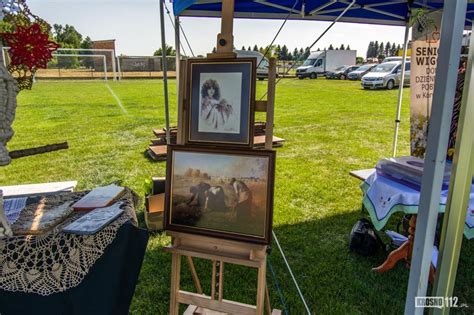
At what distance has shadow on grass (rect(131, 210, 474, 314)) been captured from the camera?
190cm

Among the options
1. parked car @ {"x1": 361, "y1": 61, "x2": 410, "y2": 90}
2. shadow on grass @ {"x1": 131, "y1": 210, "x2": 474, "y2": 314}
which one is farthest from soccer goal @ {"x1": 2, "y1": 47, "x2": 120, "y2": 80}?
shadow on grass @ {"x1": 131, "y1": 210, "x2": 474, "y2": 314}

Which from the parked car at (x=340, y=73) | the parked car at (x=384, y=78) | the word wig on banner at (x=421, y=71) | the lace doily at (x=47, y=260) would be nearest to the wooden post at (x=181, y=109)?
the lace doily at (x=47, y=260)

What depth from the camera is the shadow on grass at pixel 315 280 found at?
190 centimetres

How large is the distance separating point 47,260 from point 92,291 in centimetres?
18

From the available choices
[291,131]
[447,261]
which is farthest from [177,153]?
[291,131]

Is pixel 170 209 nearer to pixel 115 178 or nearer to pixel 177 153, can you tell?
pixel 177 153

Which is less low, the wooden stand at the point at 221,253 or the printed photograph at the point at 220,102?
the printed photograph at the point at 220,102

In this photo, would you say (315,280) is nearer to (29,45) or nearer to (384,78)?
(29,45)

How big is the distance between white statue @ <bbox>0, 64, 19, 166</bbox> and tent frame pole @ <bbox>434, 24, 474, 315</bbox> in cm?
139

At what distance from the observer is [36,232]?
1.12m

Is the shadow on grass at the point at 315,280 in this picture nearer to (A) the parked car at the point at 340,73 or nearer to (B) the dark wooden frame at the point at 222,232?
(B) the dark wooden frame at the point at 222,232

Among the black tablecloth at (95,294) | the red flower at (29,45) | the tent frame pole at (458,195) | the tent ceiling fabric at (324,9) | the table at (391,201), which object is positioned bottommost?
the black tablecloth at (95,294)

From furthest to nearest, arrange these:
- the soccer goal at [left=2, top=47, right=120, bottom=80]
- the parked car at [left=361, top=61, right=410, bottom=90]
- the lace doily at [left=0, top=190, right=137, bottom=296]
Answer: the soccer goal at [left=2, top=47, right=120, bottom=80], the parked car at [left=361, top=61, right=410, bottom=90], the lace doily at [left=0, top=190, right=137, bottom=296]

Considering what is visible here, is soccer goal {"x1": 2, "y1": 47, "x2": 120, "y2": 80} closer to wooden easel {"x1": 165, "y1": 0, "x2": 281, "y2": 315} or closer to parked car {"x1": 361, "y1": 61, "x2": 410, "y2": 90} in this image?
parked car {"x1": 361, "y1": 61, "x2": 410, "y2": 90}
